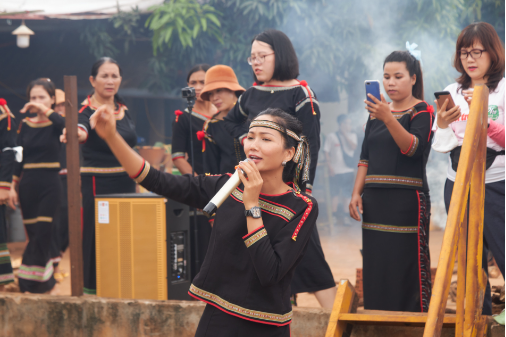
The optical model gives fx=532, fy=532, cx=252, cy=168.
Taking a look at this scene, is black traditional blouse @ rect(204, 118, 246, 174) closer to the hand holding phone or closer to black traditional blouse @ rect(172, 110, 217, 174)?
black traditional blouse @ rect(172, 110, 217, 174)

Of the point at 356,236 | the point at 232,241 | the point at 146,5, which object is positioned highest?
the point at 146,5

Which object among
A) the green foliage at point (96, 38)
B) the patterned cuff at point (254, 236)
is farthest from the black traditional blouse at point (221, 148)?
the green foliage at point (96, 38)

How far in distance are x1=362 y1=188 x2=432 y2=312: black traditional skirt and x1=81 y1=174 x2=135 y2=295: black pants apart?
227 cm

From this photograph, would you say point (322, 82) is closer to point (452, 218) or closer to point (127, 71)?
point (127, 71)

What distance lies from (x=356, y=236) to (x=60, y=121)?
7568mm

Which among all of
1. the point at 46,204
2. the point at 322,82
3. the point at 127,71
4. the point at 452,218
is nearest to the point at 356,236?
the point at 322,82

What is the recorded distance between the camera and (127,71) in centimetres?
1154

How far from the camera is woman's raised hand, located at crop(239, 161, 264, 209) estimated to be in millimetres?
2096

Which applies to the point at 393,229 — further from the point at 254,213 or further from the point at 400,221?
the point at 254,213

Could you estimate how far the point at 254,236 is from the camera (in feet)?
6.85

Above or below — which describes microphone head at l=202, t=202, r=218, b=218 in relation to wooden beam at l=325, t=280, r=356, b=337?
above

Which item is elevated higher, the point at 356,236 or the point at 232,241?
the point at 232,241

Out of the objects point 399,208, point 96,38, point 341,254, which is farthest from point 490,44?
point 96,38

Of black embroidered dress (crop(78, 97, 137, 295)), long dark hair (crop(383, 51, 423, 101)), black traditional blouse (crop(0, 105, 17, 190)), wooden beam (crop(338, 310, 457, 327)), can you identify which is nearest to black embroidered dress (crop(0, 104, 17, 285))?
black traditional blouse (crop(0, 105, 17, 190))
